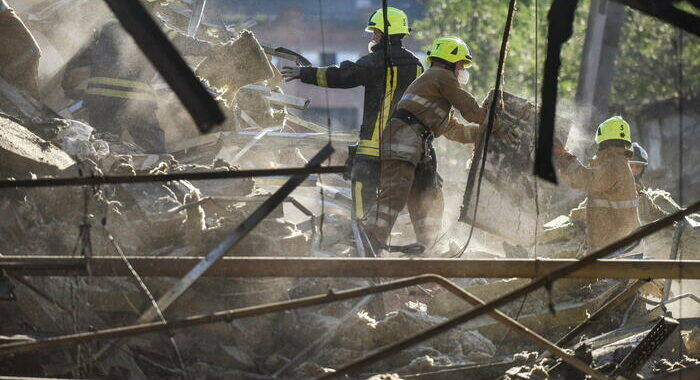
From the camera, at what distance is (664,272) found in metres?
5.01

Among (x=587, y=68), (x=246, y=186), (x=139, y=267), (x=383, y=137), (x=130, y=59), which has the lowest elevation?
(x=139, y=267)

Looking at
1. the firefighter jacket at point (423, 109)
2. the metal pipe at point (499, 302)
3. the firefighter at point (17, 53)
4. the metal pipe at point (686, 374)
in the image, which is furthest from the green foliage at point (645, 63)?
the metal pipe at point (499, 302)

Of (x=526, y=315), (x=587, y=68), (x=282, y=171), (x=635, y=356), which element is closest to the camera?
(x=282, y=171)

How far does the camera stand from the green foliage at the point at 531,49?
26.2 meters

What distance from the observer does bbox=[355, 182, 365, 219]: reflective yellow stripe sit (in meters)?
8.66

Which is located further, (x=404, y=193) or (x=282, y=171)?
(x=404, y=193)

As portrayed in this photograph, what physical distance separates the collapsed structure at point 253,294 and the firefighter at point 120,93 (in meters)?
0.46

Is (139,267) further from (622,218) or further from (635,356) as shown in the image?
(622,218)

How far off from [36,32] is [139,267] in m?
7.17

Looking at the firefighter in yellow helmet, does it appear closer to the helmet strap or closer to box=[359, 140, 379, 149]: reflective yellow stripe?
the helmet strap

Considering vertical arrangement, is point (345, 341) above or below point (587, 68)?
below

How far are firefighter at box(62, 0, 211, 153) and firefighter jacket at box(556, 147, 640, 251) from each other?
3866 millimetres

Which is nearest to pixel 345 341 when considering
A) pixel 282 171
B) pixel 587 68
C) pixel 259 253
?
pixel 259 253

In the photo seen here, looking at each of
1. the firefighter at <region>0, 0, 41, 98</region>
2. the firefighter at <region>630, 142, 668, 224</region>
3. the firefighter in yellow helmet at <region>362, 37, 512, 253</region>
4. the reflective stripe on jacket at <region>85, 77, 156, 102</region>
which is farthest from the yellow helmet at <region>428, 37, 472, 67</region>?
the firefighter at <region>0, 0, 41, 98</region>
